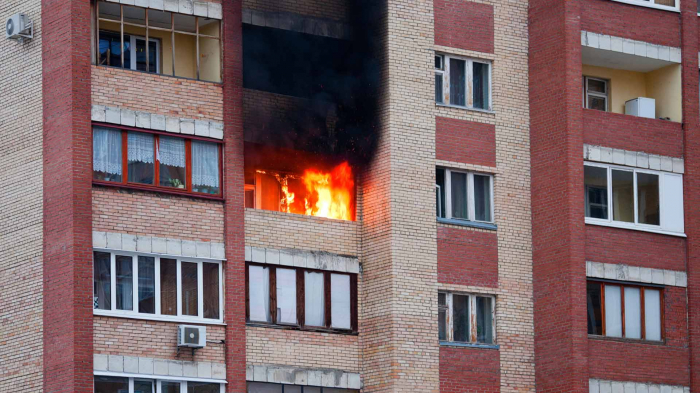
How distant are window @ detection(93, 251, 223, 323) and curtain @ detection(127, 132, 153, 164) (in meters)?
2.18

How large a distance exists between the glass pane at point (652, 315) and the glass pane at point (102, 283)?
44.0 feet

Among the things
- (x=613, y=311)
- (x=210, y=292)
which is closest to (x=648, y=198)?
(x=613, y=311)

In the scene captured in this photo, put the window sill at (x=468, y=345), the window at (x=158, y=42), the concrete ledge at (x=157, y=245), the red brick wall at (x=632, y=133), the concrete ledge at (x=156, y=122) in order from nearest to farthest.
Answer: the concrete ledge at (x=157, y=245), the concrete ledge at (x=156, y=122), the window at (x=158, y=42), the window sill at (x=468, y=345), the red brick wall at (x=632, y=133)

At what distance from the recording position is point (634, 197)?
124 ft

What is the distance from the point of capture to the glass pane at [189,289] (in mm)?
33219

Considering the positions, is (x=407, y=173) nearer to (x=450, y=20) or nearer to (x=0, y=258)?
(x=450, y=20)

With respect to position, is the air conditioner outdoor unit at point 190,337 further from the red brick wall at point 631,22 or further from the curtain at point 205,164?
the red brick wall at point 631,22

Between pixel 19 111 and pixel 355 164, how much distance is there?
8.10 metres

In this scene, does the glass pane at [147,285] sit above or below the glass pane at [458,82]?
below

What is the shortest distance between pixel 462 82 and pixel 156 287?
31.7 feet

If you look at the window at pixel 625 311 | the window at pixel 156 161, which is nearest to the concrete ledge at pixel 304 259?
the window at pixel 156 161

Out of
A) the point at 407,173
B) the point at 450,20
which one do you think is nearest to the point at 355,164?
the point at 407,173

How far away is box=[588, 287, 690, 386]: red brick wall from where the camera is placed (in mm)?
36188

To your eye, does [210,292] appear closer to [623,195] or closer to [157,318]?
[157,318]
